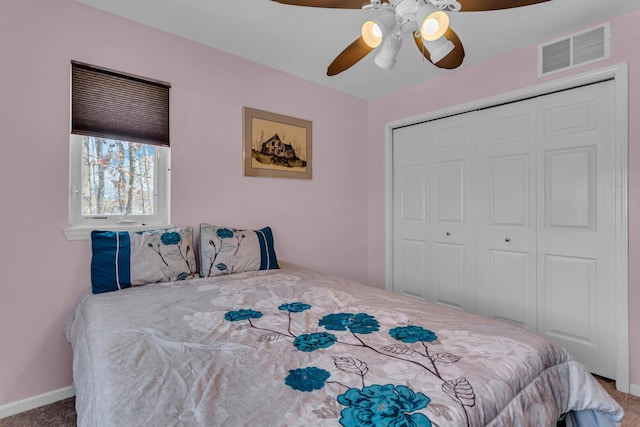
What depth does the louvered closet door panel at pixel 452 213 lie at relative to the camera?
9.46ft

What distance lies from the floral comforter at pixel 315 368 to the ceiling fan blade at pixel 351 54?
53.9 inches

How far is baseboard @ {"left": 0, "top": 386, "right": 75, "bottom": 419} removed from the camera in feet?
5.80

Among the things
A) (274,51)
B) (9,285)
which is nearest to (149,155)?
(9,285)

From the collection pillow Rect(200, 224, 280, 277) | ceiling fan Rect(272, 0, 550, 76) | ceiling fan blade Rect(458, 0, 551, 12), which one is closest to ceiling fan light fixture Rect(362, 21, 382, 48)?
ceiling fan Rect(272, 0, 550, 76)

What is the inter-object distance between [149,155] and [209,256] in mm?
852

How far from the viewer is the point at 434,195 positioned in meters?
3.15

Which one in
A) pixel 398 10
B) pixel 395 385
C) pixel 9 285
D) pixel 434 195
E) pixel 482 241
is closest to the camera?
pixel 395 385

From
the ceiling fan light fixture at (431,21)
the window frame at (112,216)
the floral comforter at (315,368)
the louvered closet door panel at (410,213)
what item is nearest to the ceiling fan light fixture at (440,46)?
the ceiling fan light fixture at (431,21)

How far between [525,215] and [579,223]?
34 centimetres

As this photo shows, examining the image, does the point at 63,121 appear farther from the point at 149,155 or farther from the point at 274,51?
the point at 274,51

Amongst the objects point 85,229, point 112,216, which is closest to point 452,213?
point 112,216

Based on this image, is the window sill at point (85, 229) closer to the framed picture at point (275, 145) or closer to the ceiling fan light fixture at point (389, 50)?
the framed picture at point (275, 145)

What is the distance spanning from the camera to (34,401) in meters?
1.84

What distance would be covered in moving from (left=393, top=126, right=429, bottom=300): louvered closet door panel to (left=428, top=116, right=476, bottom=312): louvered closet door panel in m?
0.09
